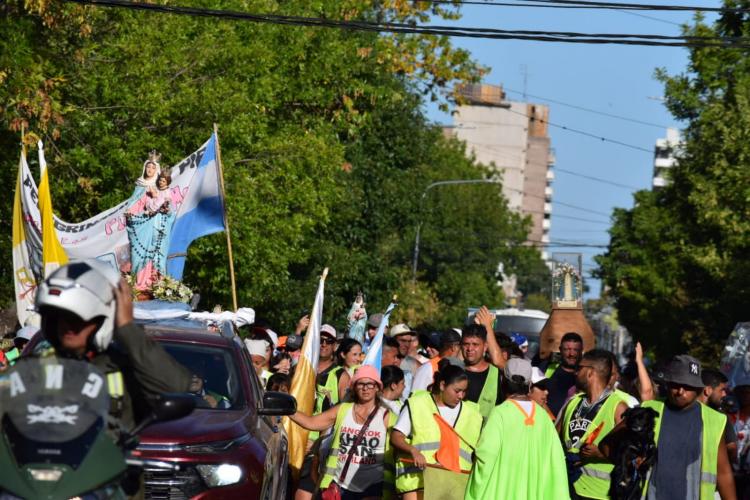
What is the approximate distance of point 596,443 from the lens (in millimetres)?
10156

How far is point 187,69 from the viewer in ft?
74.9

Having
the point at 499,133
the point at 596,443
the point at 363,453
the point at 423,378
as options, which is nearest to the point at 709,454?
the point at 596,443

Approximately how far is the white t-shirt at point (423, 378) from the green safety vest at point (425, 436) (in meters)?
2.34

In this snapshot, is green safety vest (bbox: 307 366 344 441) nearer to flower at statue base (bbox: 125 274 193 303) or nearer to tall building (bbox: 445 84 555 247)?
flower at statue base (bbox: 125 274 193 303)

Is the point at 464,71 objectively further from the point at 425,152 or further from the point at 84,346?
the point at 84,346

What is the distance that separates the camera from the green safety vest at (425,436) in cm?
1058

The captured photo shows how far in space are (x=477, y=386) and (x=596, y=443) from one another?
1.94 metres

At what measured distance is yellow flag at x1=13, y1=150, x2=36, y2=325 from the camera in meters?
14.2

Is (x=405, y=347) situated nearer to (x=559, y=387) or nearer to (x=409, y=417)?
(x=559, y=387)

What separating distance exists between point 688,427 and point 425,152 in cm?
3560

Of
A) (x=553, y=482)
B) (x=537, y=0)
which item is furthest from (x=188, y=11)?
(x=553, y=482)

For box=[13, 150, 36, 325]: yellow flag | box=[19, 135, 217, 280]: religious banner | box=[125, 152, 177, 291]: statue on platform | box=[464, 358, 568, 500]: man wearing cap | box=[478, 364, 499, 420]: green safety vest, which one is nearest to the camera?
box=[464, 358, 568, 500]: man wearing cap

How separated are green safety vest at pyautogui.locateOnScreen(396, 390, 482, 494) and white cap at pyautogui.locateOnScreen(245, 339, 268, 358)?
4.39 meters

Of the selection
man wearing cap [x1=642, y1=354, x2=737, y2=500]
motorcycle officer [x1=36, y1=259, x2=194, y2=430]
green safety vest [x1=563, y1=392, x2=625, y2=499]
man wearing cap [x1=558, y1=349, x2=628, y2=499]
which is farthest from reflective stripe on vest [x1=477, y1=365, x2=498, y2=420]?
motorcycle officer [x1=36, y1=259, x2=194, y2=430]
